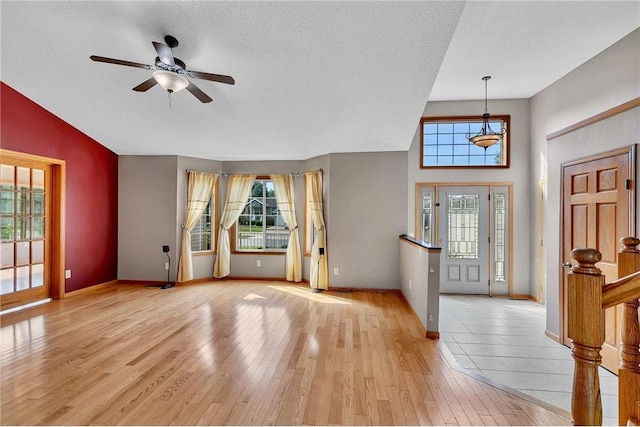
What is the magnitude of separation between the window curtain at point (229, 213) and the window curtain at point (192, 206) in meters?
0.39

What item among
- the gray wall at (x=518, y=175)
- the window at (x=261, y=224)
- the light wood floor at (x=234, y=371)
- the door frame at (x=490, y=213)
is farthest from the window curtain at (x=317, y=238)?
the door frame at (x=490, y=213)

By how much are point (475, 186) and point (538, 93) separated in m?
1.80

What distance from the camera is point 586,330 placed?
0.96 metres

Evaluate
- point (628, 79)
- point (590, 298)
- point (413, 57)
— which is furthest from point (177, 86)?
point (628, 79)

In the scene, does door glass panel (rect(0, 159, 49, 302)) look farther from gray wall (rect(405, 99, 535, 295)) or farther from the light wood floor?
gray wall (rect(405, 99, 535, 295))

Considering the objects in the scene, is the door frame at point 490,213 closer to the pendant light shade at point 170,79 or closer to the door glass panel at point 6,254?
the pendant light shade at point 170,79

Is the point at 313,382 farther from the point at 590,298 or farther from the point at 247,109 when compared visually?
the point at 247,109

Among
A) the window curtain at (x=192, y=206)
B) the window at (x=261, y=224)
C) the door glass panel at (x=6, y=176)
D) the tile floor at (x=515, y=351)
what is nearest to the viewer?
the tile floor at (x=515, y=351)

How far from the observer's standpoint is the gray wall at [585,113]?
297 cm

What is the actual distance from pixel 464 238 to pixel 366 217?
1.93 meters

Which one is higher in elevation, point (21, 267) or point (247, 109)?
point (247, 109)

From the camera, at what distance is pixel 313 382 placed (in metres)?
2.29

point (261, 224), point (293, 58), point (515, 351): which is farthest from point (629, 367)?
point (261, 224)

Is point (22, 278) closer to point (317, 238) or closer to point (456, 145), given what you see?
point (317, 238)
